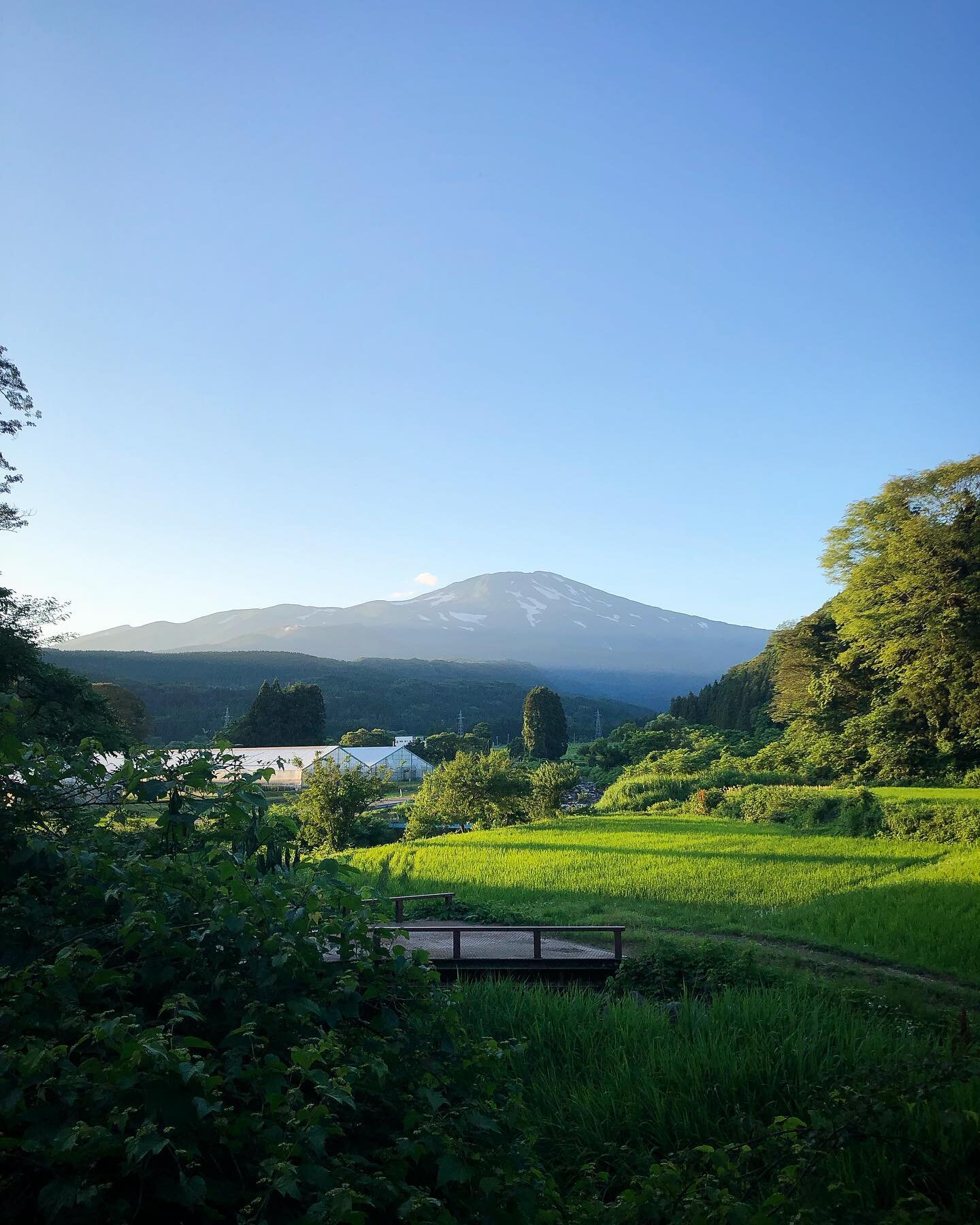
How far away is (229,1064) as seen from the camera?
9.06 ft

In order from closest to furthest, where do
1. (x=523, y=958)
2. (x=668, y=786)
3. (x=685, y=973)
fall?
1. (x=685, y=973)
2. (x=523, y=958)
3. (x=668, y=786)

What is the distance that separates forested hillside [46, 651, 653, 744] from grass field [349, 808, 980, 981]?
6357 cm

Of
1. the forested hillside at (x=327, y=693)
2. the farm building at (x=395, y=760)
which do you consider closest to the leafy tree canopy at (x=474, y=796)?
the farm building at (x=395, y=760)

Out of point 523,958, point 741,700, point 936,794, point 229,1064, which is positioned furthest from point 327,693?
point 229,1064

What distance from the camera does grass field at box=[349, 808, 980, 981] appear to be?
11.5 m

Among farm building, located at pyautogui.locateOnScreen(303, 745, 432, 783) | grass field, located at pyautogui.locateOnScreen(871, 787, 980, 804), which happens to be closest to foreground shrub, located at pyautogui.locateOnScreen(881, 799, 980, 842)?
grass field, located at pyautogui.locateOnScreen(871, 787, 980, 804)

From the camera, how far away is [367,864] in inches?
771

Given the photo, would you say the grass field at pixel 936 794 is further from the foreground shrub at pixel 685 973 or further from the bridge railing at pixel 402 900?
the foreground shrub at pixel 685 973

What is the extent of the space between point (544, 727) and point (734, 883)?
48000 mm

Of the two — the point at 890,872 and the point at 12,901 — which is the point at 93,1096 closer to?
the point at 12,901

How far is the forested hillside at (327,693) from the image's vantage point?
94.1 m

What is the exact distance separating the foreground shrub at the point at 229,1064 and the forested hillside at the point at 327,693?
80519mm

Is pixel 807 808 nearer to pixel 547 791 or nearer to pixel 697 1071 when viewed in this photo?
pixel 547 791

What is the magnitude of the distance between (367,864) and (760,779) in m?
19.5
